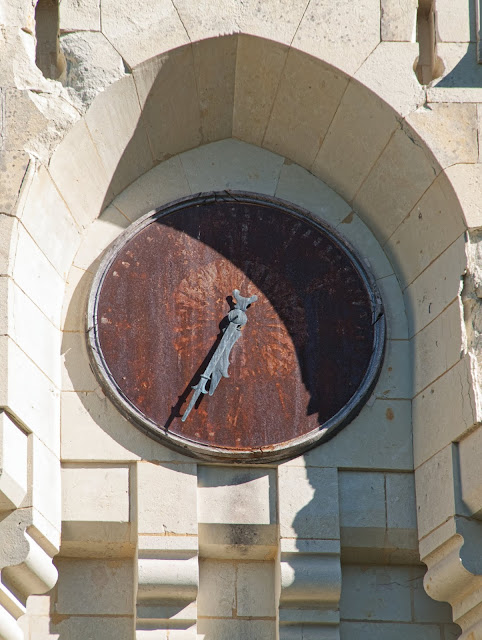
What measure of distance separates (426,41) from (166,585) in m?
4.05

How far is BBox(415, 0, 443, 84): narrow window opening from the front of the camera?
30.8ft

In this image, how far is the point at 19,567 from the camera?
821 cm

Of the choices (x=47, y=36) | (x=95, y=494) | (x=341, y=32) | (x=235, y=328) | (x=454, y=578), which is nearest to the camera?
(x=454, y=578)

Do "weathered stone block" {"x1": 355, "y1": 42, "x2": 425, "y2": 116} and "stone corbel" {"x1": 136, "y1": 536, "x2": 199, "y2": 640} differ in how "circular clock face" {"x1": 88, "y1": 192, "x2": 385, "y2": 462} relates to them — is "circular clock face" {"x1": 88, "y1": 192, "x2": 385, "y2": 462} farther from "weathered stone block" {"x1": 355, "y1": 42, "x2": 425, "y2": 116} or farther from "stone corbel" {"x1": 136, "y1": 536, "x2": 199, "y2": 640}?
"weathered stone block" {"x1": 355, "y1": 42, "x2": 425, "y2": 116}

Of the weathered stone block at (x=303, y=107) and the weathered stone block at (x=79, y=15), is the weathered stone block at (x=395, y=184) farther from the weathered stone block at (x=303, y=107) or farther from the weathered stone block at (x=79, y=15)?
the weathered stone block at (x=79, y=15)

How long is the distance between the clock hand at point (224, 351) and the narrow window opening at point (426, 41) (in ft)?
6.40

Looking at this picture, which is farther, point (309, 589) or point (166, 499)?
point (166, 499)

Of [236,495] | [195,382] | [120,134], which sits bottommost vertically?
[236,495]

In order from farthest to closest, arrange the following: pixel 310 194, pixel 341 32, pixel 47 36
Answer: pixel 310 194 < pixel 47 36 < pixel 341 32

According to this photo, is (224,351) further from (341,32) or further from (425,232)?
(341,32)

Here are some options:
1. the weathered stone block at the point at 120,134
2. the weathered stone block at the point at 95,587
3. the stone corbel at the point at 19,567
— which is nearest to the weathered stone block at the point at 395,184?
the weathered stone block at the point at 120,134

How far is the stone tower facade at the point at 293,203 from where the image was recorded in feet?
28.0

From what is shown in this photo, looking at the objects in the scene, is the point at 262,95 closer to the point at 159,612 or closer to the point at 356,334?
the point at 356,334

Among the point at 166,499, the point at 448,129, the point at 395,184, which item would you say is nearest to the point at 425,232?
the point at 395,184
